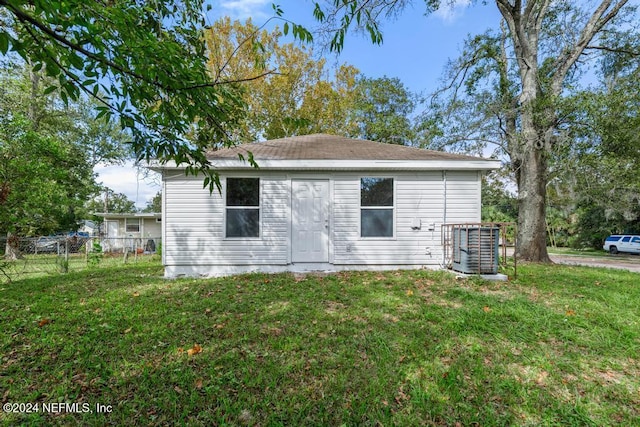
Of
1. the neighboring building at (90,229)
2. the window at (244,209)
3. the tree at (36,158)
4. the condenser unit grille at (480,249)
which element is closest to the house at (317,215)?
the window at (244,209)

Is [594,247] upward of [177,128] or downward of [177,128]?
downward

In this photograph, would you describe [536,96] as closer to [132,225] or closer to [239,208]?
[239,208]

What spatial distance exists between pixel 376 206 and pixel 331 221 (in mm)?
1110

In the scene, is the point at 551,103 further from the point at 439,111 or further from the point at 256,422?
the point at 256,422

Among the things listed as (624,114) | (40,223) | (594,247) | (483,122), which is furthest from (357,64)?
(594,247)

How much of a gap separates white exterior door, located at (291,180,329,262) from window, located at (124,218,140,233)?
20.4 meters

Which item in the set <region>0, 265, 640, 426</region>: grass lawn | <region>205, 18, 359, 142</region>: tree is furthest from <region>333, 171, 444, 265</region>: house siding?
<region>205, 18, 359, 142</region>: tree

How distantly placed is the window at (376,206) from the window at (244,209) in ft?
8.02

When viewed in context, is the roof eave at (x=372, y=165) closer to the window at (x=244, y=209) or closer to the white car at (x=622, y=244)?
the window at (x=244, y=209)

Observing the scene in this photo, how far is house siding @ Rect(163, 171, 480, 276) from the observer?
21.4 feet

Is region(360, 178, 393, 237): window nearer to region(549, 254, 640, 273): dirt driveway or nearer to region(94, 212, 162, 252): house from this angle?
region(549, 254, 640, 273): dirt driveway

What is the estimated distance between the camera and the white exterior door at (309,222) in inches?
260

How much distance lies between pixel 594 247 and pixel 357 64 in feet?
72.1

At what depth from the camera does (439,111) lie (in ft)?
37.2
